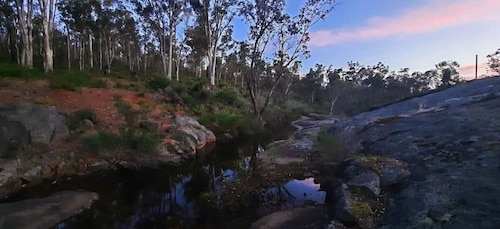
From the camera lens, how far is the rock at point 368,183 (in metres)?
8.11

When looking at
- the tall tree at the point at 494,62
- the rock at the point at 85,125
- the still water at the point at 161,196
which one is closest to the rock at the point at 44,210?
the still water at the point at 161,196

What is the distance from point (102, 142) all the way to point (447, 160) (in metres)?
14.5

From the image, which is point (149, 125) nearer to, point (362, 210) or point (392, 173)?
point (392, 173)

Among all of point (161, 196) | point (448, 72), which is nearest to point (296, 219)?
point (161, 196)

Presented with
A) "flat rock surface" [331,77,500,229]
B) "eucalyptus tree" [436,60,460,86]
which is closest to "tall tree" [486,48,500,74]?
"eucalyptus tree" [436,60,460,86]

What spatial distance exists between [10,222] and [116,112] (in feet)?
40.7

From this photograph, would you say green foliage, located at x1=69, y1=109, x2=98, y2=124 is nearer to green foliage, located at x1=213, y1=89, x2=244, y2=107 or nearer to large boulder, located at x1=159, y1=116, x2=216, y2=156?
large boulder, located at x1=159, y1=116, x2=216, y2=156

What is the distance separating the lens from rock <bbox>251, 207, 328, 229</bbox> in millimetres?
8195

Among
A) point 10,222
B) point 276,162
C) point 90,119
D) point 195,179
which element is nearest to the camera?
point 10,222

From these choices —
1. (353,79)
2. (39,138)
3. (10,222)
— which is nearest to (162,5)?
(39,138)

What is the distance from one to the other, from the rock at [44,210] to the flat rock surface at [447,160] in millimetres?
8638

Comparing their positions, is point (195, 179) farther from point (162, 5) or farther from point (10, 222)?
point (162, 5)

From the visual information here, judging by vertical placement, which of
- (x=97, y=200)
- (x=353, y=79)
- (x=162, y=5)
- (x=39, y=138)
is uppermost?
(x=162, y=5)

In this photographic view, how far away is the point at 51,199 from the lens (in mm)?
10633
